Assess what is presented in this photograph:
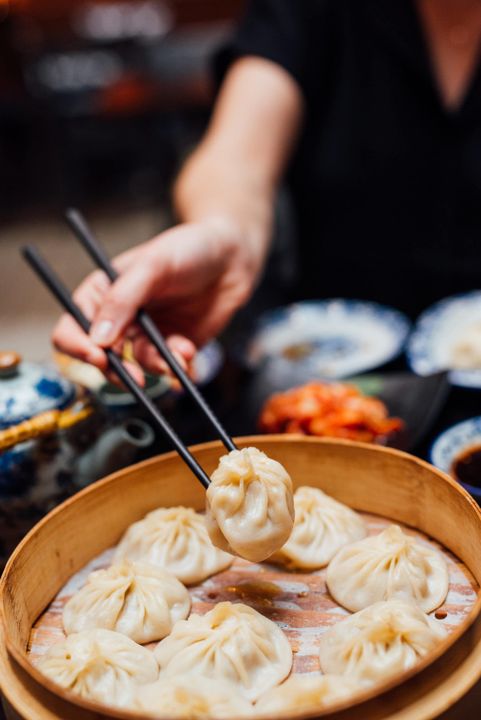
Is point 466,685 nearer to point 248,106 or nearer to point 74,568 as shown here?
point 74,568

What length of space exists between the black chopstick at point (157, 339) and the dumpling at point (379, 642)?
442 millimetres

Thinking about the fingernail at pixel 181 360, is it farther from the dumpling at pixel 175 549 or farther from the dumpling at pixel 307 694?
the dumpling at pixel 307 694

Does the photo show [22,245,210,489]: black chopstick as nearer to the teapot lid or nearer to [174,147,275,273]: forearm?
the teapot lid

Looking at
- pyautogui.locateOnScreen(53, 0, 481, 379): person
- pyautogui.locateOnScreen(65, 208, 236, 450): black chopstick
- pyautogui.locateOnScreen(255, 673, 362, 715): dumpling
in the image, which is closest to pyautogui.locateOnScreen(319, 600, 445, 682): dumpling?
pyautogui.locateOnScreen(255, 673, 362, 715): dumpling

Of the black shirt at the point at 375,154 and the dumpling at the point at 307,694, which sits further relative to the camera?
the black shirt at the point at 375,154

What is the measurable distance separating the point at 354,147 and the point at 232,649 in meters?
2.77

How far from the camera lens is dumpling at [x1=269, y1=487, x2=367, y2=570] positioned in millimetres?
1731

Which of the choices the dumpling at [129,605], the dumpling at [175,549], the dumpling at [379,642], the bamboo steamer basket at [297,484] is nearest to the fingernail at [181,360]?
the bamboo steamer basket at [297,484]

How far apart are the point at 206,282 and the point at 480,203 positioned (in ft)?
4.92

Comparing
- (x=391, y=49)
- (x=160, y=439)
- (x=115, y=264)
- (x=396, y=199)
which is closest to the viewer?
(x=160, y=439)

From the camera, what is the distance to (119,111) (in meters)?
9.76

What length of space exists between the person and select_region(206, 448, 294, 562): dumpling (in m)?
1.28

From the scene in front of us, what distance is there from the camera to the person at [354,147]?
3.24m

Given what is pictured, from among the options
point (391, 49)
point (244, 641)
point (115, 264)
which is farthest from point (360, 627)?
point (391, 49)
